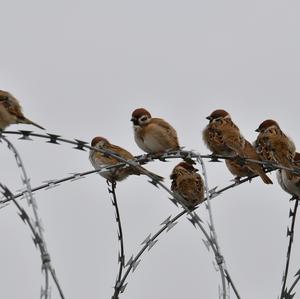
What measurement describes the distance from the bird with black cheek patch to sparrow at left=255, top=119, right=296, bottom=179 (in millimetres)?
159

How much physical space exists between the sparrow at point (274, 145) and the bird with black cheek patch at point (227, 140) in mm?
159

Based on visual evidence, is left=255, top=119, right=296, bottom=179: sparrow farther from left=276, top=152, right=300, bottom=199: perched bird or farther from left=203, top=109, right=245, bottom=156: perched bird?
left=203, top=109, right=245, bottom=156: perched bird

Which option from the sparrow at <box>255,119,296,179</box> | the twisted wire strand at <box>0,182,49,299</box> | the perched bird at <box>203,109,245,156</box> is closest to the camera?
the twisted wire strand at <box>0,182,49,299</box>

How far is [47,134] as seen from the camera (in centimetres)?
598

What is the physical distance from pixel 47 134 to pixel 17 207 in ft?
2.32

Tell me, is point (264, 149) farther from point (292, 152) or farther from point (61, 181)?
point (61, 181)

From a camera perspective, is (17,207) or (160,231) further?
(160,231)

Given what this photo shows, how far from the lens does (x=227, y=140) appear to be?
937 centimetres

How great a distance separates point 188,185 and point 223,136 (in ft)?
2.19

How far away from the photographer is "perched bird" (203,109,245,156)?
932cm

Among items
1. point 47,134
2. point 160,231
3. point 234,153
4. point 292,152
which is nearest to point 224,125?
point 234,153

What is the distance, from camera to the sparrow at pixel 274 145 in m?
8.59

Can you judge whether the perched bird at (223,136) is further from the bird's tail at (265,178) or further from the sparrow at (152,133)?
the bird's tail at (265,178)

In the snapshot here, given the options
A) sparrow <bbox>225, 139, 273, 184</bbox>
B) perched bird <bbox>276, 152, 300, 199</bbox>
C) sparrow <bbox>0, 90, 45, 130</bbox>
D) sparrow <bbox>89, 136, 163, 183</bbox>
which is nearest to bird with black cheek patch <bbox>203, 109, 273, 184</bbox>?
sparrow <bbox>225, 139, 273, 184</bbox>
